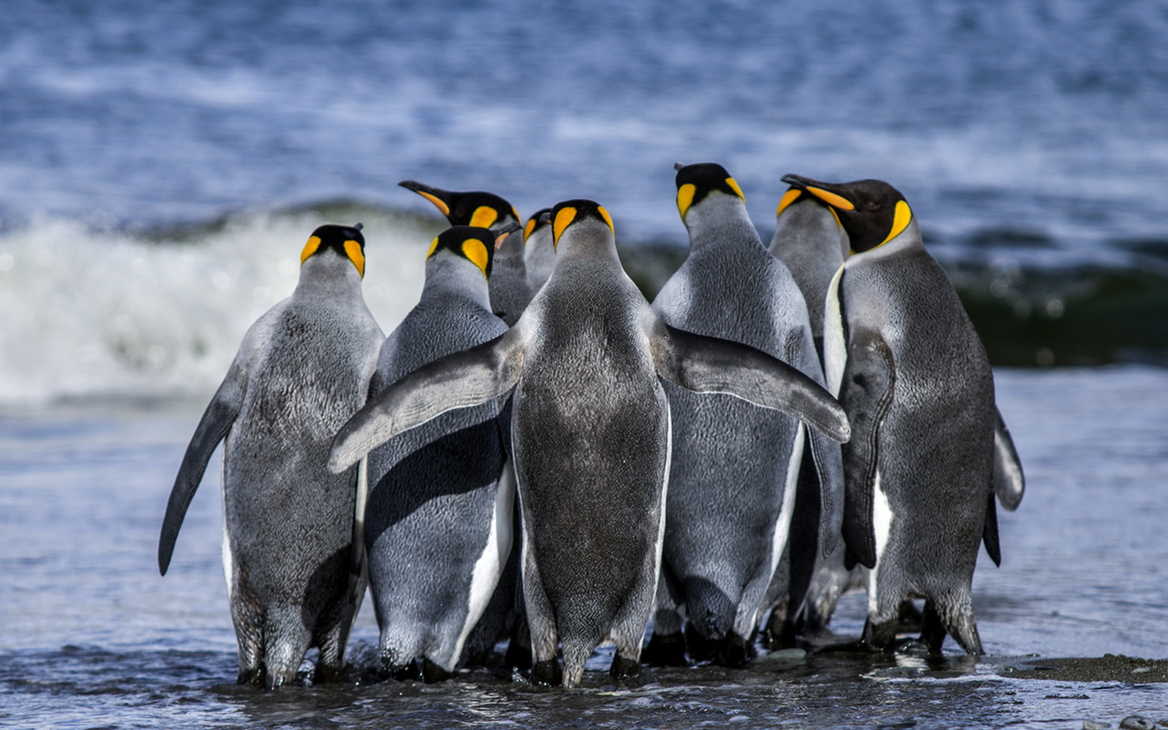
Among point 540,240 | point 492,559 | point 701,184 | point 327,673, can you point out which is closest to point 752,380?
point 492,559

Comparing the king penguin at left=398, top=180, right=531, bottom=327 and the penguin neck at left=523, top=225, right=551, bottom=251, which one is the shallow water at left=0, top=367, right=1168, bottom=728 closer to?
the king penguin at left=398, top=180, right=531, bottom=327

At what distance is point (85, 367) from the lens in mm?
9500

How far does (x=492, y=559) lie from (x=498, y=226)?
124 cm

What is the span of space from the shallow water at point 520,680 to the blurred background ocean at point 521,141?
3331 mm

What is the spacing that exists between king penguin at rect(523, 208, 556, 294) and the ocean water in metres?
1.32

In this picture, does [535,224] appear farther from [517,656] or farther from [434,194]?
[517,656]

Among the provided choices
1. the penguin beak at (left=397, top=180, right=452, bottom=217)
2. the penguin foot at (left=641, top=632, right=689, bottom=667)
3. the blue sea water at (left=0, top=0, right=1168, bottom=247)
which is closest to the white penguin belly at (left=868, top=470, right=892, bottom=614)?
the penguin foot at (left=641, top=632, right=689, bottom=667)

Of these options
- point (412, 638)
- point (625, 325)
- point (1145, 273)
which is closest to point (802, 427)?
point (625, 325)

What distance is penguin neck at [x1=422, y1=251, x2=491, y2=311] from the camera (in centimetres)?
401

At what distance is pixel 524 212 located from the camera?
13.1 m

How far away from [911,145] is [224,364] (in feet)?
31.8

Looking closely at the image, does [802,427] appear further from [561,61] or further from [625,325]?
[561,61]

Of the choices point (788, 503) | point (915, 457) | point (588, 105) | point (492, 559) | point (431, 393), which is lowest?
point (492, 559)

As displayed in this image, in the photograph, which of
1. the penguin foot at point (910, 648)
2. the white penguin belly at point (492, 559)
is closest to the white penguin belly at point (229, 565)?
the white penguin belly at point (492, 559)
